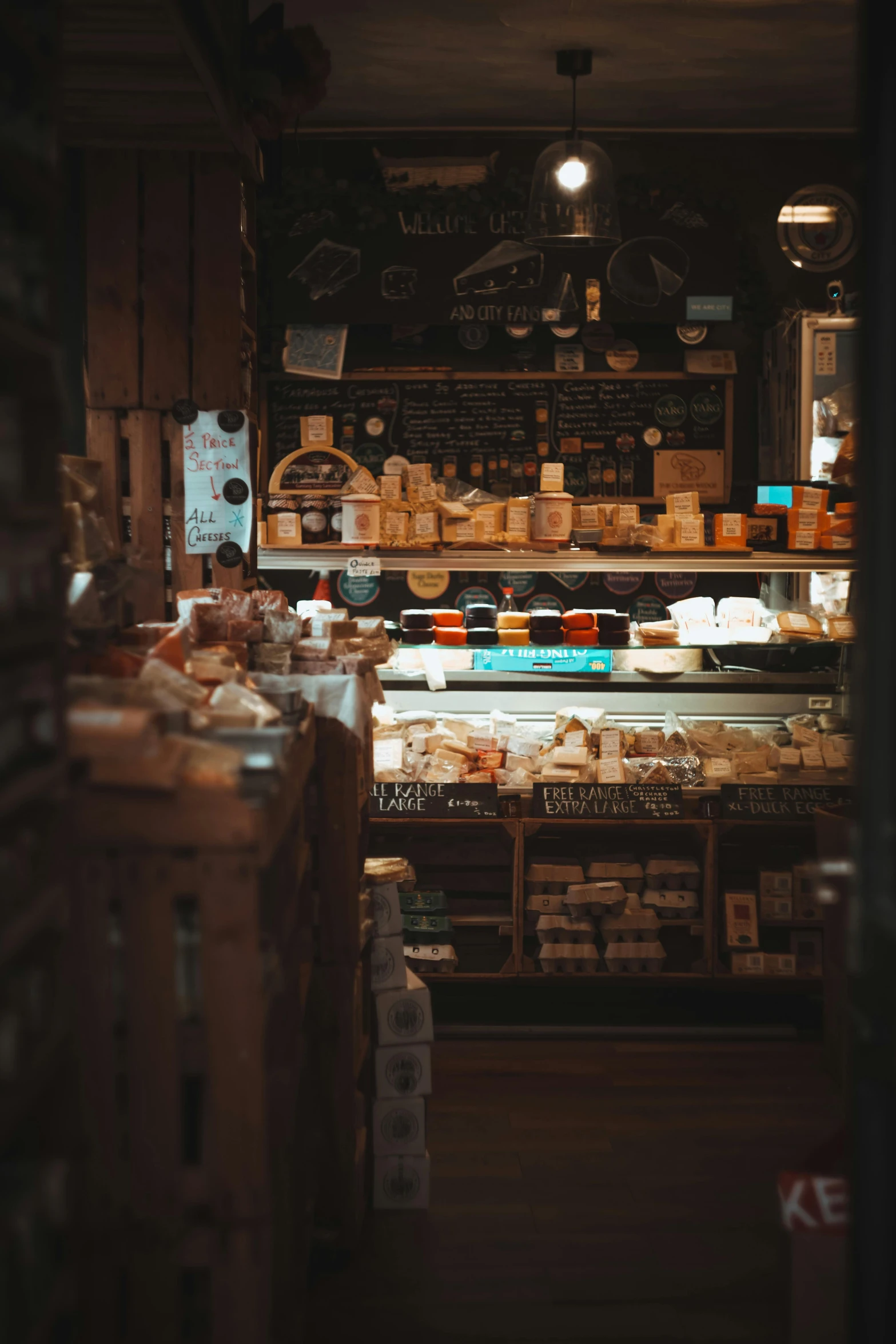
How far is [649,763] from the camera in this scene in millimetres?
4461

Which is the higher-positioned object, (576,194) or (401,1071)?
(576,194)

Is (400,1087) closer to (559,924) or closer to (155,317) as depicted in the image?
(559,924)

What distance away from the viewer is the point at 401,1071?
3.18 metres

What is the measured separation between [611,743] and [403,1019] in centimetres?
165

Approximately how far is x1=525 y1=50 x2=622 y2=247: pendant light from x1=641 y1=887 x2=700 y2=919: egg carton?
2657mm

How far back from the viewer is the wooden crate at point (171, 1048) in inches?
66.1

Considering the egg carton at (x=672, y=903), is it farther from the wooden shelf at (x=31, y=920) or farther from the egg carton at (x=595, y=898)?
the wooden shelf at (x=31, y=920)

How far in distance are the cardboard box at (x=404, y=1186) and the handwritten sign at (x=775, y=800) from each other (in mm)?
1882

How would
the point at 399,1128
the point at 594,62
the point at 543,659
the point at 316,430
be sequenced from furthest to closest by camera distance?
the point at 316,430
the point at 594,62
the point at 543,659
the point at 399,1128

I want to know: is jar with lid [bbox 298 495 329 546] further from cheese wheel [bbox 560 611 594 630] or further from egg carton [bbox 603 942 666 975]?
egg carton [bbox 603 942 666 975]

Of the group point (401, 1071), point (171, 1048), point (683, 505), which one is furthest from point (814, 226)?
point (171, 1048)

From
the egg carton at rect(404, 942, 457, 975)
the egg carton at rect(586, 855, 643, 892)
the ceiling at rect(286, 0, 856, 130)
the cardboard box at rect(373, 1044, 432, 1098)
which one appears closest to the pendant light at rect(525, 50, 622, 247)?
the ceiling at rect(286, 0, 856, 130)

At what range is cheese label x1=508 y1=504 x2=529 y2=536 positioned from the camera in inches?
186

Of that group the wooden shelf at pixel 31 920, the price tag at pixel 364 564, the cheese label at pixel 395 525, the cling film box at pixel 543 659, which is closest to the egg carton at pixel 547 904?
the cling film box at pixel 543 659
